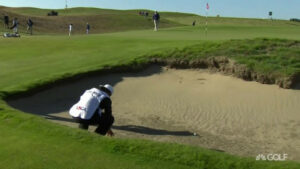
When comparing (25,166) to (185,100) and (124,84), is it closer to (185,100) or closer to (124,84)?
(185,100)

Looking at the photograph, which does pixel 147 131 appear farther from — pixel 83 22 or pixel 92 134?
pixel 83 22

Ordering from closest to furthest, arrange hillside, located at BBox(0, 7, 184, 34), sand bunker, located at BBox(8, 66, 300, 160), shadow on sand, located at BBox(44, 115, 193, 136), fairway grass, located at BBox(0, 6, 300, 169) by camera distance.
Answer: fairway grass, located at BBox(0, 6, 300, 169), sand bunker, located at BBox(8, 66, 300, 160), shadow on sand, located at BBox(44, 115, 193, 136), hillside, located at BBox(0, 7, 184, 34)

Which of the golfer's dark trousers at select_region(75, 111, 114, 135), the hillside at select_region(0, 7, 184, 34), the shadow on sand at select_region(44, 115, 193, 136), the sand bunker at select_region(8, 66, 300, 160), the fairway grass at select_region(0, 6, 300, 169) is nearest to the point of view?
the fairway grass at select_region(0, 6, 300, 169)

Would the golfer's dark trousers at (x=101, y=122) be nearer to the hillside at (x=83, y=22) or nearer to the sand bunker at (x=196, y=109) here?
the sand bunker at (x=196, y=109)

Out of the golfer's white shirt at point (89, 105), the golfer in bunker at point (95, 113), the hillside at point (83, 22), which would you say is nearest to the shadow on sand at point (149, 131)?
the golfer in bunker at point (95, 113)

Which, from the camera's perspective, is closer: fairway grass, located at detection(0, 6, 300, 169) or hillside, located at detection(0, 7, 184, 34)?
fairway grass, located at detection(0, 6, 300, 169)

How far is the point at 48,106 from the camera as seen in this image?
13.4 metres

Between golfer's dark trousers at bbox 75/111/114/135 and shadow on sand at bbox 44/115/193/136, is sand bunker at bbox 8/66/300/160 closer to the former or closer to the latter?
shadow on sand at bbox 44/115/193/136

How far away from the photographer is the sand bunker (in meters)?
10.8

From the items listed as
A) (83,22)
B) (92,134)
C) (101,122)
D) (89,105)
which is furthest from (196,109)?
(83,22)

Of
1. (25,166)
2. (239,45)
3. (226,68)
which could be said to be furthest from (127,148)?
(239,45)

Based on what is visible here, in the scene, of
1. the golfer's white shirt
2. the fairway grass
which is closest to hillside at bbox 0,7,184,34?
the fairway grass

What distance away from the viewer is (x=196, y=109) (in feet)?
42.5

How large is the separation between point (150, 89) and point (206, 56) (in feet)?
8.08
